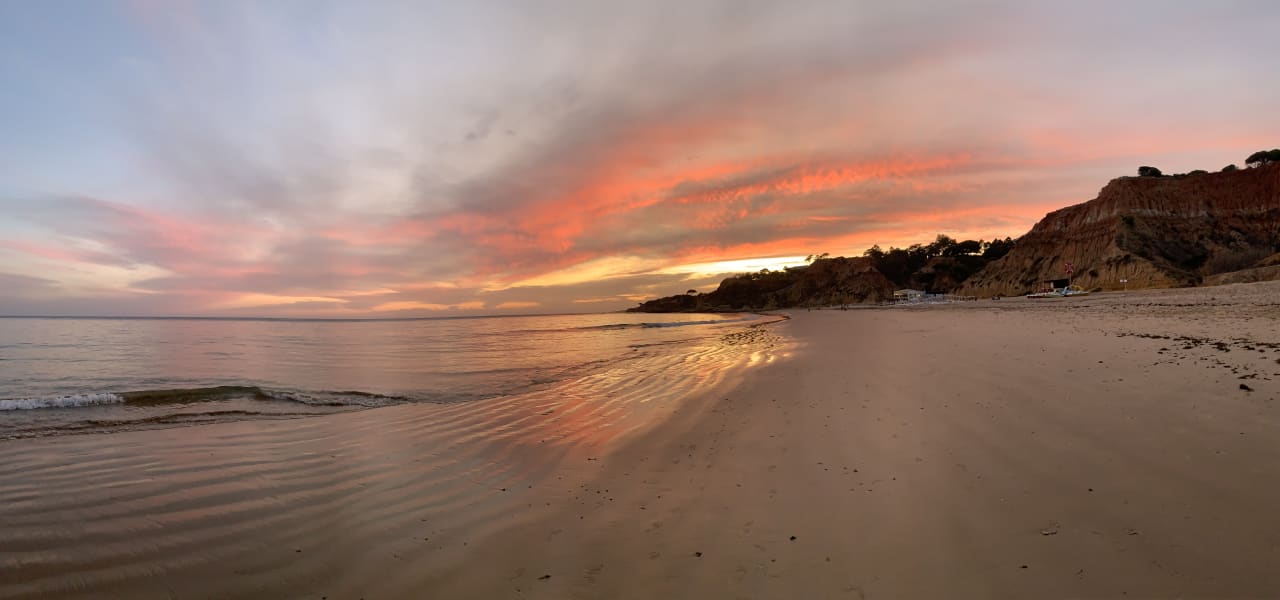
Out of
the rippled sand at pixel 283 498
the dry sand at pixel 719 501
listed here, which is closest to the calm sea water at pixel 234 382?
the rippled sand at pixel 283 498

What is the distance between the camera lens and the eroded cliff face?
51.4 metres

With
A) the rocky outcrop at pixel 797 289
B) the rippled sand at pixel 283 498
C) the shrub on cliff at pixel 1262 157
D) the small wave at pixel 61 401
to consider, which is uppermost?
the shrub on cliff at pixel 1262 157

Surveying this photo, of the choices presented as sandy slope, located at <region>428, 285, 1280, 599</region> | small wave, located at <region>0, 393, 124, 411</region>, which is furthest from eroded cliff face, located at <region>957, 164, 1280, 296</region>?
small wave, located at <region>0, 393, 124, 411</region>

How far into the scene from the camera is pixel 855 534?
10.9 feet

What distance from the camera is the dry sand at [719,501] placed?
2.88 meters

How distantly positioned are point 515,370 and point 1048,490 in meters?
14.3

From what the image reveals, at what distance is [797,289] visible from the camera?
5172 inches

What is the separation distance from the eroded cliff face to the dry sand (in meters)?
60.9

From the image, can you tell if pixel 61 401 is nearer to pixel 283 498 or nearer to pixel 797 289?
pixel 283 498

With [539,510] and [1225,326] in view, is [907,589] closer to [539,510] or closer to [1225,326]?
[539,510]

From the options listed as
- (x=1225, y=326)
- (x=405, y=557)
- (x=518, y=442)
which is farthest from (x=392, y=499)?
(x=1225, y=326)

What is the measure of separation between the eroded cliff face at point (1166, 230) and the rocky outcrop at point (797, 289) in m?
44.9

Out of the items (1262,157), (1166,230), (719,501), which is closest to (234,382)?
(719,501)

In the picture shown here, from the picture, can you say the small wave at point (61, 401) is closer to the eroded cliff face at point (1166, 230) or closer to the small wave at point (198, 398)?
the small wave at point (198, 398)
